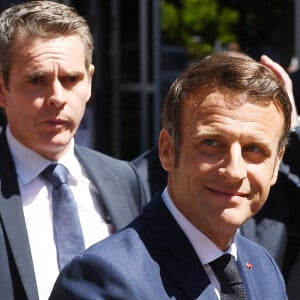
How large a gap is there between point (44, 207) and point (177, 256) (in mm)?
859

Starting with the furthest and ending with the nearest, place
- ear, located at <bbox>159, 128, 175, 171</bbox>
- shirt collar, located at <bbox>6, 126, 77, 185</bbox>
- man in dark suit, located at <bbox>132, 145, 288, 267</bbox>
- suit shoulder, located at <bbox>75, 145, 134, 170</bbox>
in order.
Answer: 1. man in dark suit, located at <bbox>132, 145, 288, 267</bbox>
2. suit shoulder, located at <bbox>75, 145, 134, 170</bbox>
3. shirt collar, located at <bbox>6, 126, 77, 185</bbox>
4. ear, located at <bbox>159, 128, 175, 171</bbox>

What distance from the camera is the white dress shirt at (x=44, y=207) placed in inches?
102

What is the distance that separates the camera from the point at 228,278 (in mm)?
1974

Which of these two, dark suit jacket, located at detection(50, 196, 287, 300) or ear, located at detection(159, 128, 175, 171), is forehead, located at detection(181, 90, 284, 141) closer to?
ear, located at detection(159, 128, 175, 171)

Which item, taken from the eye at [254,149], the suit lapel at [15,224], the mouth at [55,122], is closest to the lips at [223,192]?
the eye at [254,149]

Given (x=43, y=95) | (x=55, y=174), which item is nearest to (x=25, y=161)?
(x=55, y=174)

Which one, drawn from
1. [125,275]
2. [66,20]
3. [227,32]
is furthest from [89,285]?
[227,32]

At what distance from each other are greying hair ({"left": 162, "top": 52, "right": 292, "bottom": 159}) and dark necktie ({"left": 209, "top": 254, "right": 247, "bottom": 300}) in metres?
0.28

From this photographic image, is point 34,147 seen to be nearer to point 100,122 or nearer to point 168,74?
point 100,122

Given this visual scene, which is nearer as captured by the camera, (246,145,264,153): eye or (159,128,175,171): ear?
(246,145,264,153): eye

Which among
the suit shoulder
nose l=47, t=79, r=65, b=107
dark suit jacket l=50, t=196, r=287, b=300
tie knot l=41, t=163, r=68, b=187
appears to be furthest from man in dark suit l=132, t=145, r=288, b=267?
dark suit jacket l=50, t=196, r=287, b=300

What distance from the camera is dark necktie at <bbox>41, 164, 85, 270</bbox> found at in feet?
8.60

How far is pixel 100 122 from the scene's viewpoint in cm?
637

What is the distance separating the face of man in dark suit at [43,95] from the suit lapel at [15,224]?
13 centimetres
